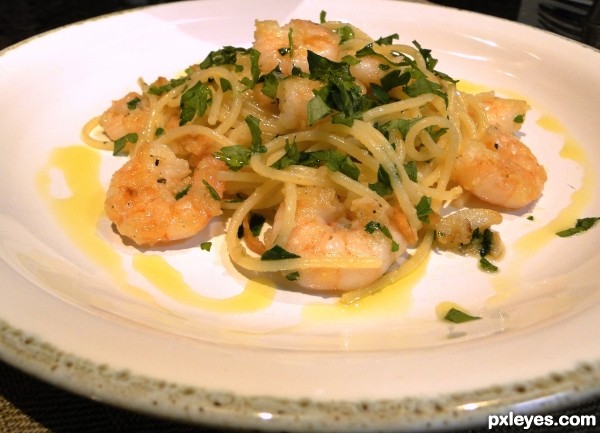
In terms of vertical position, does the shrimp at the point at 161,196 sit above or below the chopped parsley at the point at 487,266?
above

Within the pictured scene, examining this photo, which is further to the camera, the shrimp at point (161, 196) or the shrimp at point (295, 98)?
the shrimp at point (295, 98)

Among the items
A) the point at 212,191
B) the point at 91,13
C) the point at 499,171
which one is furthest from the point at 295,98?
the point at 91,13

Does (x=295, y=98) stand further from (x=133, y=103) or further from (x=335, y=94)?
(x=133, y=103)

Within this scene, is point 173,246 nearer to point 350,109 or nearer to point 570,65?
point 350,109

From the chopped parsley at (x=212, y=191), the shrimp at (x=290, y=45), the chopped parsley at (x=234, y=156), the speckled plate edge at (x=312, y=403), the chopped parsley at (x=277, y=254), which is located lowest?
the chopped parsley at (x=277, y=254)

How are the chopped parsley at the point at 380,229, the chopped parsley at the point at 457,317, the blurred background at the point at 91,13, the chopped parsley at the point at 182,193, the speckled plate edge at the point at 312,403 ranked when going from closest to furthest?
1. the speckled plate edge at the point at 312,403
2. the chopped parsley at the point at 457,317
3. the chopped parsley at the point at 380,229
4. the chopped parsley at the point at 182,193
5. the blurred background at the point at 91,13

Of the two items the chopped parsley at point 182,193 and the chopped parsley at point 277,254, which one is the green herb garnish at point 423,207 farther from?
the chopped parsley at point 182,193

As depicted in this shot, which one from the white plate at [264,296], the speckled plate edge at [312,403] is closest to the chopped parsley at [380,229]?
the white plate at [264,296]
